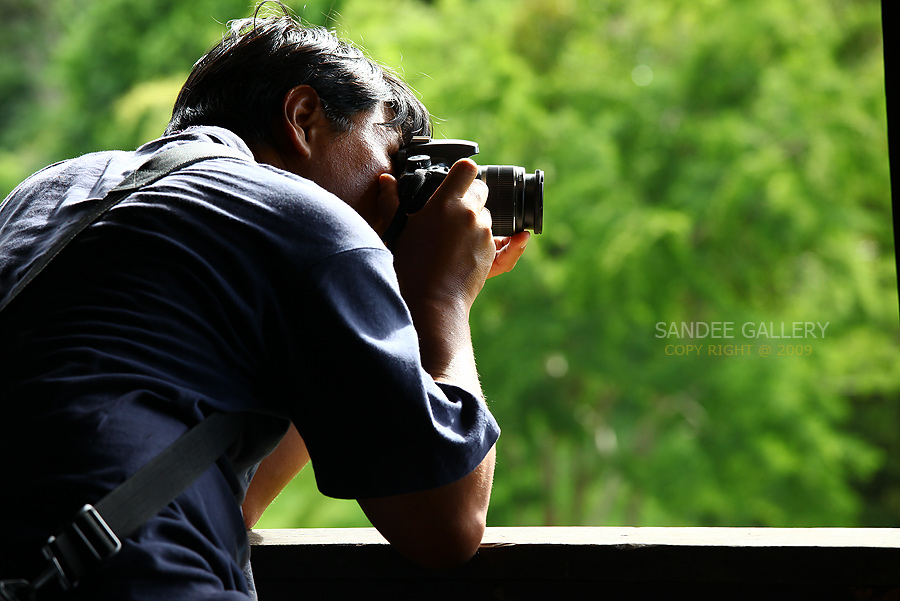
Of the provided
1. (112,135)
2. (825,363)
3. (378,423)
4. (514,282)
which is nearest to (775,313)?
(825,363)

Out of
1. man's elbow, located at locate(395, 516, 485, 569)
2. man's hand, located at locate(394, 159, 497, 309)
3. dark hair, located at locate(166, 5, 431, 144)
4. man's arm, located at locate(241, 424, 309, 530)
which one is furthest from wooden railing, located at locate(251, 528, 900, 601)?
dark hair, located at locate(166, 5, 431, 144)

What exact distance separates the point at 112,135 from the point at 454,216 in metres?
6.51

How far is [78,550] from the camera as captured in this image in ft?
1.89

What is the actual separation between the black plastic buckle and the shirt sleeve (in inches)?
6.9

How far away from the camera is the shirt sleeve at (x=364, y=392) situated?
0.67 m

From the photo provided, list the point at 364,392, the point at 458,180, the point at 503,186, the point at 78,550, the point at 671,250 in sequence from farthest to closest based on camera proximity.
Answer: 1. the point at 671,250
2. the point at 503,186
3. the point at 458,180
4. the point at 364,392
5. the point at 78,550

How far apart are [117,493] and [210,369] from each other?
0.12 metres

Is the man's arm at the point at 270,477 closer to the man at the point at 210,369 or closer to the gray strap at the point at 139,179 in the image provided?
the man at the point at 210,369

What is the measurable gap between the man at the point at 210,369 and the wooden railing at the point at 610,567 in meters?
0.21

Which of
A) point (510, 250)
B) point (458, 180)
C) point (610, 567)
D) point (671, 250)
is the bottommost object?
point (671, 250)

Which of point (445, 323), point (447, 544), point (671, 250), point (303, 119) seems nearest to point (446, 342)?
point (445, 323)

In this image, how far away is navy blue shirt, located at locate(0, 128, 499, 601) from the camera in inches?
23.9

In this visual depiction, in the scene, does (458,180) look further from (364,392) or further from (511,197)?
(364,392)

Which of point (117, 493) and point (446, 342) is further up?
point (117, 493)
